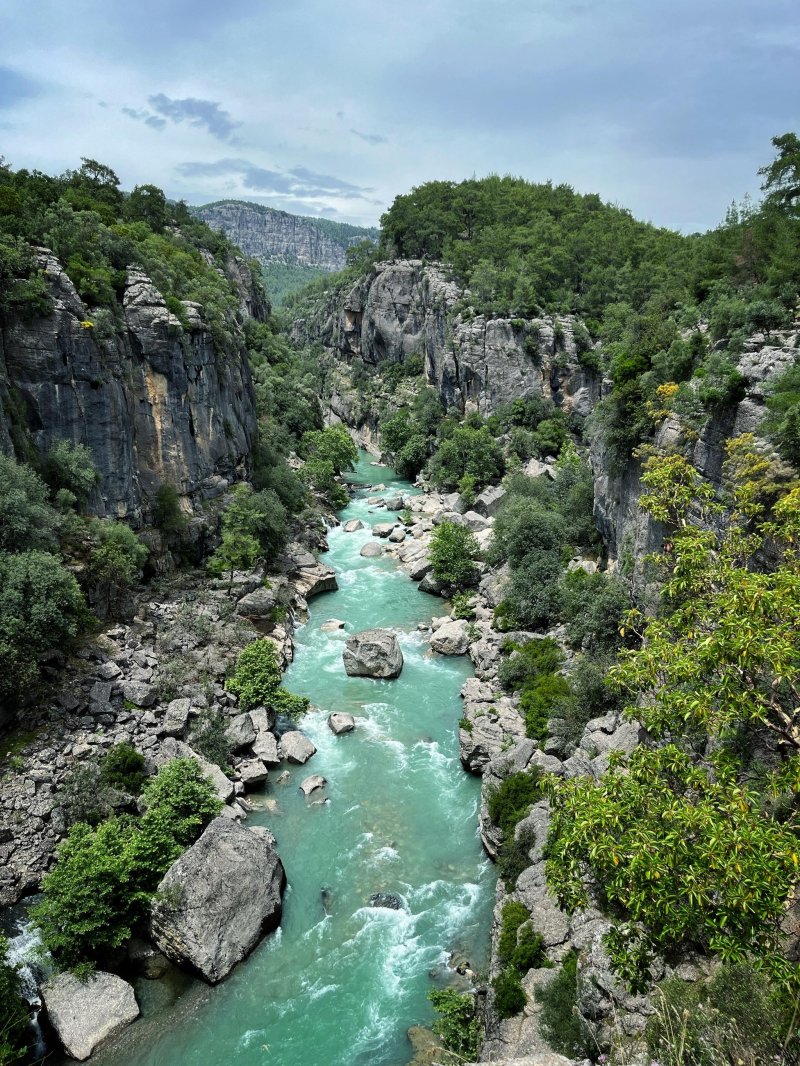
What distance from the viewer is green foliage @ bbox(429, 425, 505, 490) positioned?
5403 centimetres

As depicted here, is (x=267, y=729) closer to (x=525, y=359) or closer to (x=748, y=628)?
(x=748, y=628)

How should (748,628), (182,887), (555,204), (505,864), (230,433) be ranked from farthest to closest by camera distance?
(555,204) → (230,433) → (505,864) → (182,887) → (748,628)

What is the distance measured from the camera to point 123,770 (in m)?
19.7

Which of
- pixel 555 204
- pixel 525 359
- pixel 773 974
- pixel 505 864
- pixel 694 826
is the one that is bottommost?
pixel 505 864

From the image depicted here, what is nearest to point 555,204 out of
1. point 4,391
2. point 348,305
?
point 348,305

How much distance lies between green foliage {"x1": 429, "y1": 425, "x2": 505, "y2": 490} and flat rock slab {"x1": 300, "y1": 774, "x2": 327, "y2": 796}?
113 ft

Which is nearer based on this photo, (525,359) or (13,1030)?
(13,1030)

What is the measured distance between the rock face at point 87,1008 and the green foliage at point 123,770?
17.3 ft

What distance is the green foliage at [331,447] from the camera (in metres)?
59.9

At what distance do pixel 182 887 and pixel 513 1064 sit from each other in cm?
1035

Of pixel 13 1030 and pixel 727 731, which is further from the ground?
pixel 727 731

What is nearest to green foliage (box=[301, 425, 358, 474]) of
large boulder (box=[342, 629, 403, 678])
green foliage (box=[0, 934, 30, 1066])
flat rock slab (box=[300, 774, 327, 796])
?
large boulder (box=[342, 629, 403, 678])

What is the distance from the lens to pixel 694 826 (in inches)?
299

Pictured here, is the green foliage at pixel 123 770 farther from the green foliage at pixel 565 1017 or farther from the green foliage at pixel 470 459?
the green foliage at pixel 470 459
